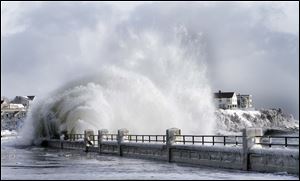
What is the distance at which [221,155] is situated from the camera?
2817 centimetres

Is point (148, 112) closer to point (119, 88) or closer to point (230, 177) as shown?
point (119, 88)

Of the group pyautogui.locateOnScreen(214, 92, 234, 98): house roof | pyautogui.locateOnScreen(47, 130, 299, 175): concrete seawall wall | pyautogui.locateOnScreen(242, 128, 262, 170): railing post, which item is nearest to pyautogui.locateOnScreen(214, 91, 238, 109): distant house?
pyautogui.locateOnScreen(214, 92, 234, 98): house roof

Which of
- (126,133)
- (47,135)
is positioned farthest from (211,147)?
(47,135)

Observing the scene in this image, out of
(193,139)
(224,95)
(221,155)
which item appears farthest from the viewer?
(224,95)

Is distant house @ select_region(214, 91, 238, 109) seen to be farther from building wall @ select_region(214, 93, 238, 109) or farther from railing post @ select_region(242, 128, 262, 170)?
railing post @ select_region(242, 128, 262, 170)

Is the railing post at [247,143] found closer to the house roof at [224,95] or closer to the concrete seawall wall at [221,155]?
the concrete seawall wall at [221,155]

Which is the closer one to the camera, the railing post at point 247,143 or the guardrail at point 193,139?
the guardrail at point 193,139

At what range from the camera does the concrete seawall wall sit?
23.3 m

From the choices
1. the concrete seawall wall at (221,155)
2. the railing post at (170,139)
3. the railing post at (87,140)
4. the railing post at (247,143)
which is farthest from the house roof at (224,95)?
the railing post at (247,143)

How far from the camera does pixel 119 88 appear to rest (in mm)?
68188

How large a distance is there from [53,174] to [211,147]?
9.13m

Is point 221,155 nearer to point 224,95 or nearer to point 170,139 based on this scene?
point 170,139

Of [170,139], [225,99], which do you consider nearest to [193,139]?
[170,139]

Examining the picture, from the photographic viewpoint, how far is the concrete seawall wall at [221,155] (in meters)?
23.3
